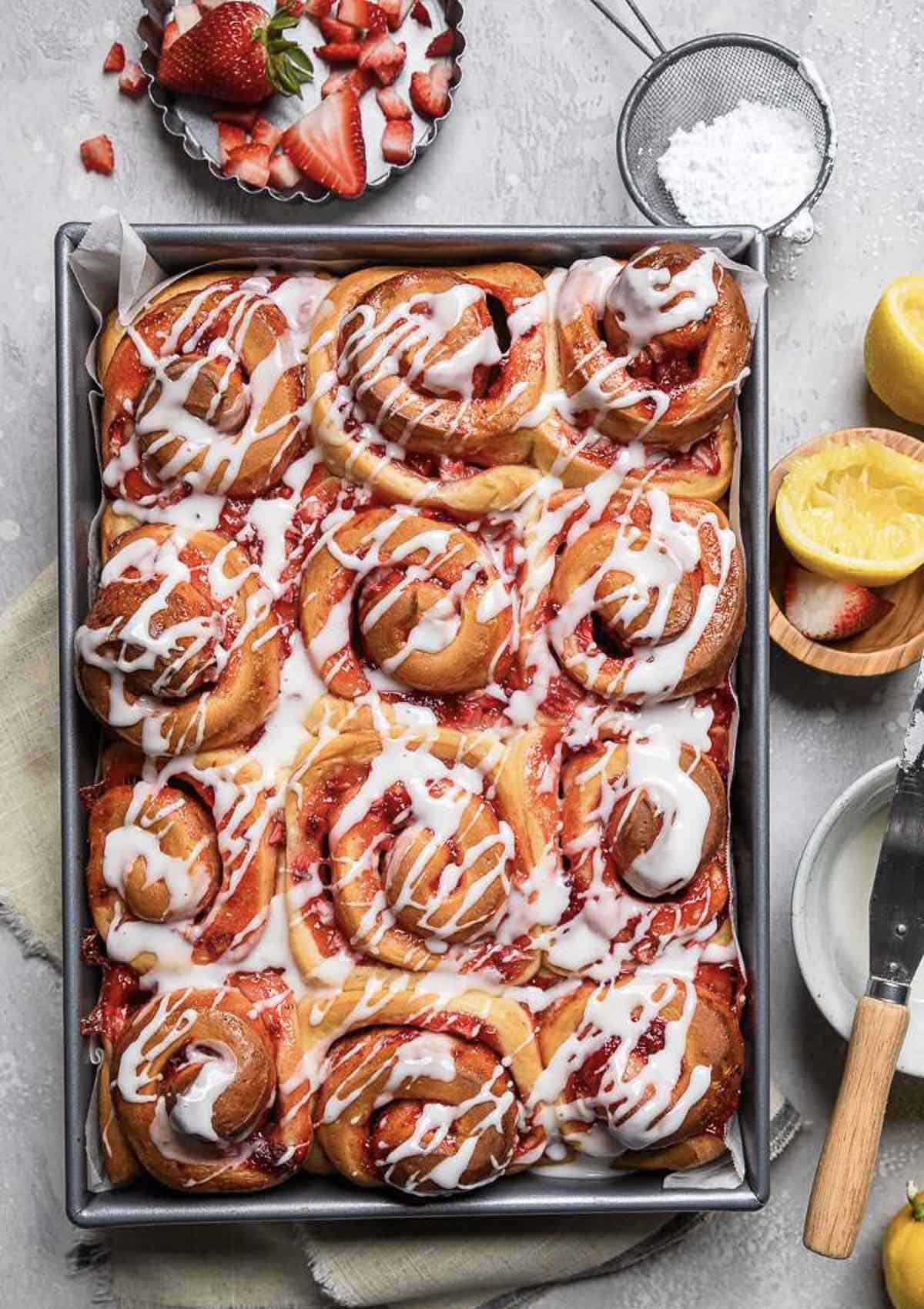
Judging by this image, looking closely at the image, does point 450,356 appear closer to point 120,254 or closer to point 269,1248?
point 120,254

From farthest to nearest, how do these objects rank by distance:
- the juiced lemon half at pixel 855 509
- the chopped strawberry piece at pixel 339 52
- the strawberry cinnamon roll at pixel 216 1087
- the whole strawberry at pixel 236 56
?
the chopped strawberry piece at pixel 339 52
the whole strawberry at pixel 236 56
the juiced lemon half at pixel 855 509
the strawberry cinnamon roll at pixel 216 1087

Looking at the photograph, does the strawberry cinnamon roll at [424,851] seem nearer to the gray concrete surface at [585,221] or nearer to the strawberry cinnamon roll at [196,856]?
the strawberry cinnamon roll at [196,856]

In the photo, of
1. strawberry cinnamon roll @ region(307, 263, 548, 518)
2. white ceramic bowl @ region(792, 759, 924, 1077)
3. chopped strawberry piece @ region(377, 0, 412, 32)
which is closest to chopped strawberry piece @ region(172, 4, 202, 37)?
chopped strawberry piece @ region(377, 0, 412, 32)

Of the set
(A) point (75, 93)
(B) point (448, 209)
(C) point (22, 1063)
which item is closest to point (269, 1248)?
(C) point (22, 1063)

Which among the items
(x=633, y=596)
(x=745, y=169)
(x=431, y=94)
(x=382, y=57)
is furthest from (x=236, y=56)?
(x=633, y=596)

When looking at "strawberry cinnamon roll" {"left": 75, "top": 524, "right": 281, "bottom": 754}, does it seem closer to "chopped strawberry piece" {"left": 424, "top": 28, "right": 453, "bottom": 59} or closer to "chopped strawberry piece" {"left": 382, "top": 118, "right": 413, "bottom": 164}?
"chopped strawberry piece" {"left": 382, "top": 118, "right": 413, "bottom": 164}

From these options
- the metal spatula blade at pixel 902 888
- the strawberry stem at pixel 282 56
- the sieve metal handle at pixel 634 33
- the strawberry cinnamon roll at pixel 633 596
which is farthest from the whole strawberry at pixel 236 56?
the metal spatula blade at pixel 902 888
